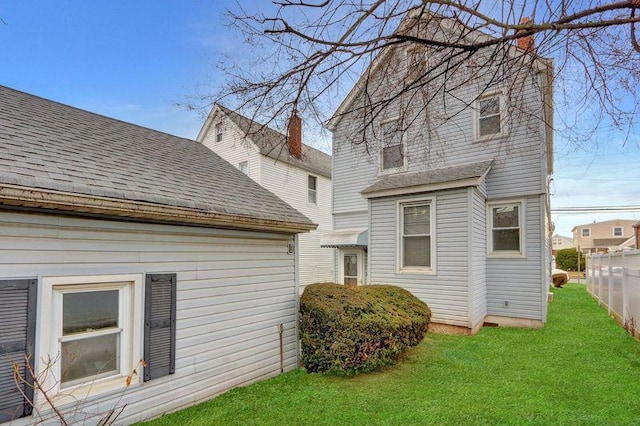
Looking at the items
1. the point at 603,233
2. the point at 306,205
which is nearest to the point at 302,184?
the point at 306,205

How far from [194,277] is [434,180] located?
20.2ft

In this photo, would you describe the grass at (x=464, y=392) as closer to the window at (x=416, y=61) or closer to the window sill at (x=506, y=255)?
the window sill at (x=506, y=255)

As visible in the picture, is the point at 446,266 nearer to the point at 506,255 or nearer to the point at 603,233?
the point at 506,255

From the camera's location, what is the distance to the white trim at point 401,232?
28.4ft

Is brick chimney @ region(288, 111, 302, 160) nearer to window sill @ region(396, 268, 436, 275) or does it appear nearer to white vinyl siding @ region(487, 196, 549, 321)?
window sill @ region(396, 268, 436, 275)

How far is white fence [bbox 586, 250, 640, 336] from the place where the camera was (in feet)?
25.2

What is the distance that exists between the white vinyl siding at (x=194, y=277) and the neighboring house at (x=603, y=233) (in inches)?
2353

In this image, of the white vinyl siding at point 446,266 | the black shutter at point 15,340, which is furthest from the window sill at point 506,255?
the black shutter at point 15,340

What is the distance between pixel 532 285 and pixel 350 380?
5805 millimetres

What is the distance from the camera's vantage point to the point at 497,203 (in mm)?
9320

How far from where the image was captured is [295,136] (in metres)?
3.74

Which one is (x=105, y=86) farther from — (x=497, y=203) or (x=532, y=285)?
(x=532, y=285)

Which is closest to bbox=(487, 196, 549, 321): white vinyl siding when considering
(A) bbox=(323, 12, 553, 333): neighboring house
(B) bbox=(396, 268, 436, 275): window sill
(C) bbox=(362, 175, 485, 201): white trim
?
(A) bbox=(323, 12, 553, 333): neighboring house

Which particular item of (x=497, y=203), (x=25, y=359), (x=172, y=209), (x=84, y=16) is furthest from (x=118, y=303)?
(x=497, y=203)
